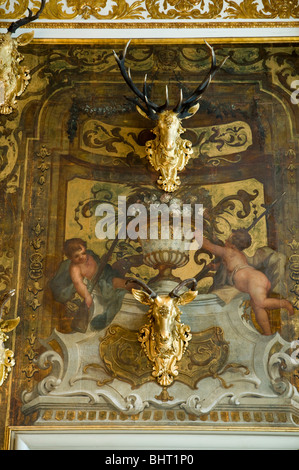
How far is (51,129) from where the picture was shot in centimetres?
712

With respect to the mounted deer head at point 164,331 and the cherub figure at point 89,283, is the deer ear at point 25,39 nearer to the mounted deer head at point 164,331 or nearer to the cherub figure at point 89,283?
the cherub figure at point 89,283

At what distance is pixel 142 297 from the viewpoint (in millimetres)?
6332

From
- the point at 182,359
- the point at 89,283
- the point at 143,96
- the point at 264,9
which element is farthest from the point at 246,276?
the point at 264,9

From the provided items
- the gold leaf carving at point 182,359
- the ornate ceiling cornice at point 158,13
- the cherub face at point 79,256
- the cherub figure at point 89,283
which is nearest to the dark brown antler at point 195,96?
the ornate ceiling cornice at point 158,13

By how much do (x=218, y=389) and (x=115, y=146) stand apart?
2.58 meters

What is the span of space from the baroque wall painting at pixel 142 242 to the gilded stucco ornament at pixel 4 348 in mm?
79

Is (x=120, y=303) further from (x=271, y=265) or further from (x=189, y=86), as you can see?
(x=189, y=86)

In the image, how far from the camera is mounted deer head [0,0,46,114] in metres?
7.05

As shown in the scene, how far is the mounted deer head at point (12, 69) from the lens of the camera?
23.1 ft

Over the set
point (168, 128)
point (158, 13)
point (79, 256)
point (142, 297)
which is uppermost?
point (158, 13)

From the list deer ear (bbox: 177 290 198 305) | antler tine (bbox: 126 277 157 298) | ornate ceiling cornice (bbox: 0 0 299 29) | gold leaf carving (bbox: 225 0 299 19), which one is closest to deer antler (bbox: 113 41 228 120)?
ornate ceiling cornice (bbox: 0 0 299 29)

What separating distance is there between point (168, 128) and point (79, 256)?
1.48 m

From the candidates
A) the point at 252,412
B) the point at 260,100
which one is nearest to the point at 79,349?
the point at 252,412

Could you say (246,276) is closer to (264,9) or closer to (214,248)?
(214,248)
